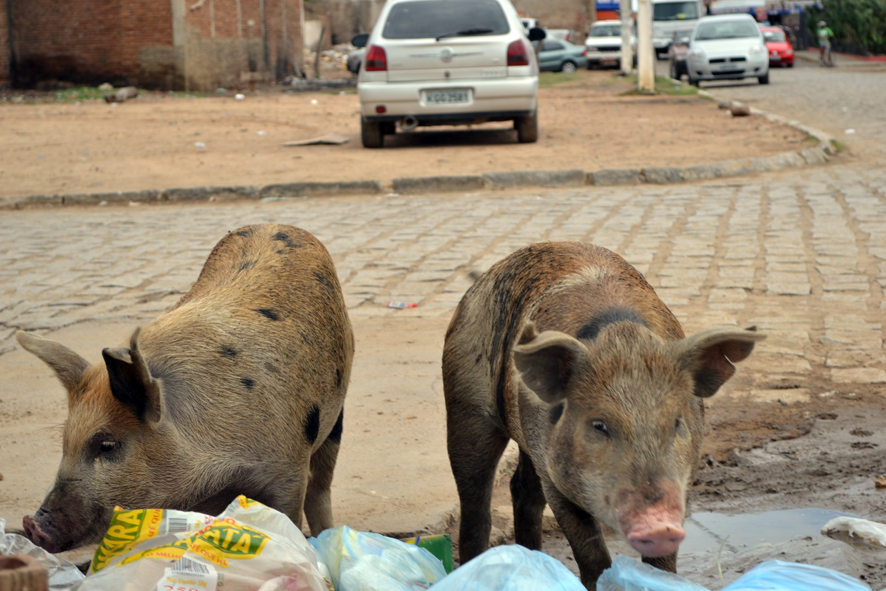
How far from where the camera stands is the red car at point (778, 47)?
120 ft

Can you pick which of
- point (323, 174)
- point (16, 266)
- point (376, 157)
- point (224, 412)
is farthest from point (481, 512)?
point (376, 157)

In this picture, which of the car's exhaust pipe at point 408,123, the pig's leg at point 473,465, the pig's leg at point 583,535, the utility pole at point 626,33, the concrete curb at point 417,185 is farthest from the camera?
the utility pole at point 626,33

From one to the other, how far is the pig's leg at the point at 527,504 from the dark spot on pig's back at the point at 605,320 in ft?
2.84

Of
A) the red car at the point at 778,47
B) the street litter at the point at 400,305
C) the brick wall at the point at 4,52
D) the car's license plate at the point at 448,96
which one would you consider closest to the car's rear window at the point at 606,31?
the red car at the point at 778,47

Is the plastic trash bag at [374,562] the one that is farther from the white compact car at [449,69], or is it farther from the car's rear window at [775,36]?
the car's rear window at [775,36]

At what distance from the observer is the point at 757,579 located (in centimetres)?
253

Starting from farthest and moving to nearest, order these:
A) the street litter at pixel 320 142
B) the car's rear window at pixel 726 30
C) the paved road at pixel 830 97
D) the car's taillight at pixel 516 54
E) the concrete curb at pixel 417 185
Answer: the car's rear window at pixel 726 30, the paved road at pixel 830 97, the street litter at pixel 320 142, the car's taillight at pixel 516 54, the concrete curb at pixel 417 185

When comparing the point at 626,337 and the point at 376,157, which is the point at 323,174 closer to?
the point at 376,157

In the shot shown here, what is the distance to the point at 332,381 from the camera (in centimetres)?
348

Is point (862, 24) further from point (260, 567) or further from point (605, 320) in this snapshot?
point (260, 567)

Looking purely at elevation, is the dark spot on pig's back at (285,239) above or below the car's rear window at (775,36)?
below

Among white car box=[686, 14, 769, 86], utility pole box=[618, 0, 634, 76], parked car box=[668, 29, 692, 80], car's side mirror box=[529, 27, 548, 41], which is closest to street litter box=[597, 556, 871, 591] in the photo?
car's side mirror box=[529, 27, 548, 41]

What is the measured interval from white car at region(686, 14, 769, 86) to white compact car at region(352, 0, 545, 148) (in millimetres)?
15818

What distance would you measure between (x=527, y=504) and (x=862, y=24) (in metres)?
41.6
